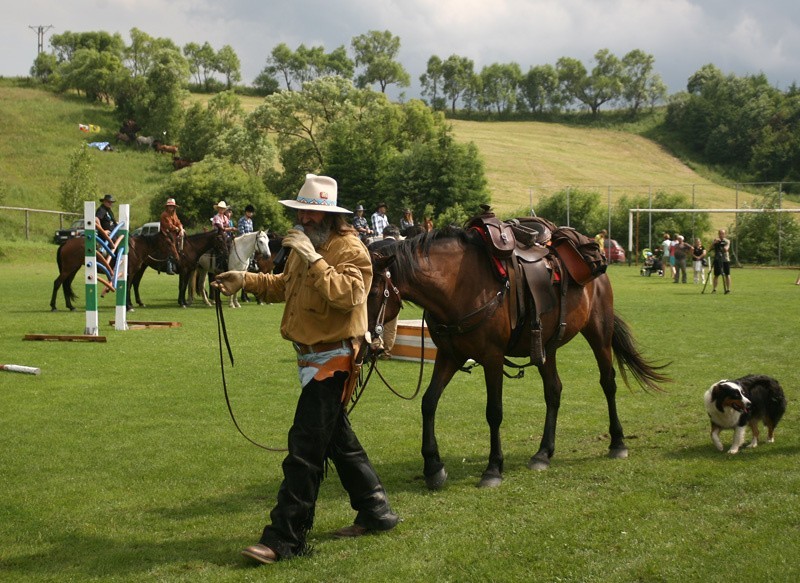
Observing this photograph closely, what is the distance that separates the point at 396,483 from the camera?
24.6 ft

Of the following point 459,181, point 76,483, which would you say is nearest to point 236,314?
point 76,483

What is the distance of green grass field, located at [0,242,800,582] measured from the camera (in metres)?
5.48

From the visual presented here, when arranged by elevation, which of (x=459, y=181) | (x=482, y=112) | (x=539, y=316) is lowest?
(x=539, y=316)

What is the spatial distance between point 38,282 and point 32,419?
24044mm

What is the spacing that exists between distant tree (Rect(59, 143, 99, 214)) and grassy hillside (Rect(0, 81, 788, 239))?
4.74ft

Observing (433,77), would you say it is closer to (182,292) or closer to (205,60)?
(205,60)

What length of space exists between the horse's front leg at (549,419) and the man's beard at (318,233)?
3.22 m

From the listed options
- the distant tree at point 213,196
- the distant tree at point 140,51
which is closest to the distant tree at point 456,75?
the distant tree at point 140,51

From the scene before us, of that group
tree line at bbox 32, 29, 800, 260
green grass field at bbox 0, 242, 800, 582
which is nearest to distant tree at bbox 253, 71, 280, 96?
tree line at bbox 32, 29, 800, 260

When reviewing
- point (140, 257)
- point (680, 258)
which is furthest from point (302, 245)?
point (680, 258)

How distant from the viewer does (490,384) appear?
7.56m

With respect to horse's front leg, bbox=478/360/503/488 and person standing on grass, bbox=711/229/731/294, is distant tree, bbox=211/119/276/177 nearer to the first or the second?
person standing on grass, bbox=711/229/731/294

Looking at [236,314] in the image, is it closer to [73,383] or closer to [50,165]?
[73,383]

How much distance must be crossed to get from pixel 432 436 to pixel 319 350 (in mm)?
1884
